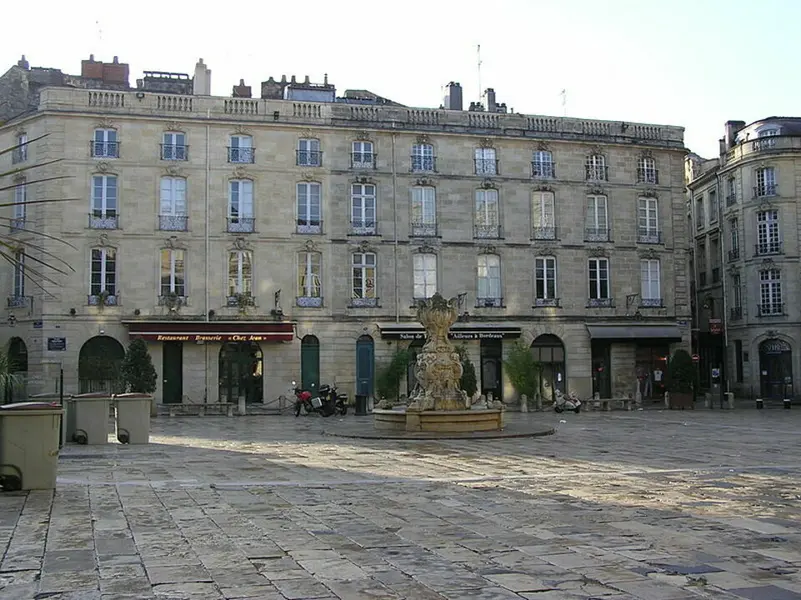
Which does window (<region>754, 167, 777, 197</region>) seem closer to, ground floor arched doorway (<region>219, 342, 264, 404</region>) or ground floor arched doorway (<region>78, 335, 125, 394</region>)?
ground floor arched doorway (<region>219, 342, 264, 404</region>)

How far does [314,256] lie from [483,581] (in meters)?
33.1

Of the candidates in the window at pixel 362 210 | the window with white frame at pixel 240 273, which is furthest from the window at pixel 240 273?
the window at pixel 362 210

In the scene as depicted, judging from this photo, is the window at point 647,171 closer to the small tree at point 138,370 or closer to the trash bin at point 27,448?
the small tree at point 138,370

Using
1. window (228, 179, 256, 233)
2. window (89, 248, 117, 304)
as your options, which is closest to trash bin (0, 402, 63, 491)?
window (89, 248, 117, 304)

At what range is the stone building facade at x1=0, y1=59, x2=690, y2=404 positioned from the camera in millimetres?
37562

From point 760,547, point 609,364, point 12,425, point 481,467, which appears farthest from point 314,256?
point 760,547

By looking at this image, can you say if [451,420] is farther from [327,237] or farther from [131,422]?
[327,237]

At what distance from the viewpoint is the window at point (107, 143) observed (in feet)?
124

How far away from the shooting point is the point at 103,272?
37.5 m

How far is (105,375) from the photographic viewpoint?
121 feet

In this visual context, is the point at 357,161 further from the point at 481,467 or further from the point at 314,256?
the point at 481,467

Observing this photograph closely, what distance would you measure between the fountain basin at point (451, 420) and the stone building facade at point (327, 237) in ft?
54.7

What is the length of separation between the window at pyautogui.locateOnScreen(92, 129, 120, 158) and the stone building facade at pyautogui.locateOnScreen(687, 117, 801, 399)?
2908 centimetres

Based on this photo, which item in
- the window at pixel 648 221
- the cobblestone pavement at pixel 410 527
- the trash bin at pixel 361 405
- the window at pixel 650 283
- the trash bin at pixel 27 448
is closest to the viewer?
the cobblestone pavement at pixel 410 527
